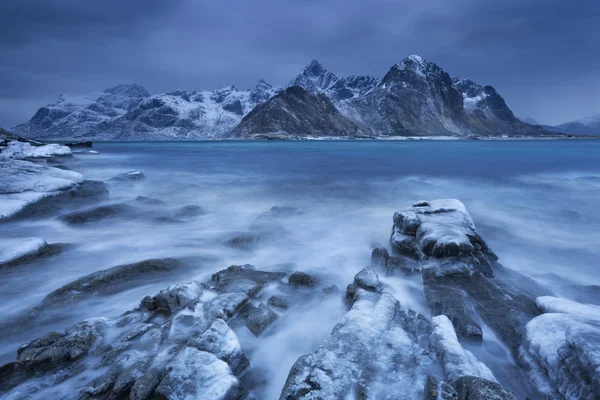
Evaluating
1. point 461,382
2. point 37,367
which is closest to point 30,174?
point 37,367

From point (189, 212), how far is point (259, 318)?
24.9 feet

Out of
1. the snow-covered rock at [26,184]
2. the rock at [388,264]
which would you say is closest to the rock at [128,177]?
the snow-covered rock at [26,184]

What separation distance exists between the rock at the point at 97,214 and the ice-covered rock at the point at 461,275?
370 inches

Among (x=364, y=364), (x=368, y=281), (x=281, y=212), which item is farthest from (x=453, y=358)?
(x=281, y=212)

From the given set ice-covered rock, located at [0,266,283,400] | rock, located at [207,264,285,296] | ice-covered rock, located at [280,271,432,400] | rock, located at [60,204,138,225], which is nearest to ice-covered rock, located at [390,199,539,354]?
ice-covered rock, located at [280,271,432,400]

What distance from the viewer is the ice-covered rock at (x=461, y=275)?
4.46 metres

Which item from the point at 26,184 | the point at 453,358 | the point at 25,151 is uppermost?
the point at 25,151

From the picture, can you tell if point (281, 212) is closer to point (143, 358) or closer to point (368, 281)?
point (368, 281)

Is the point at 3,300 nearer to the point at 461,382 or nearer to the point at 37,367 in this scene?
the point at 37,367

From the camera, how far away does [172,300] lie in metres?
4.51

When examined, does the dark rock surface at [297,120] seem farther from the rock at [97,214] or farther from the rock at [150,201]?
the rock at [97,214]

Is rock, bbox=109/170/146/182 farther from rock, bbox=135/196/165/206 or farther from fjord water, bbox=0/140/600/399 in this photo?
rock, bbox=135/196/165/206

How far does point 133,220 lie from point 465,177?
72.7ft

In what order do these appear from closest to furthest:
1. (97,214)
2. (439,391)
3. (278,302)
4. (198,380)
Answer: (439,391) < (198,380) < (278,302) < (97,214)
